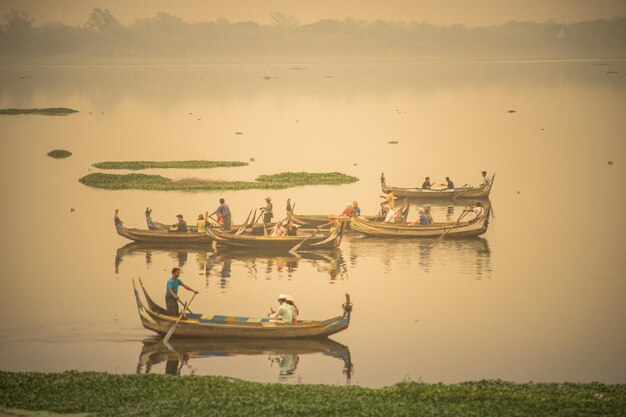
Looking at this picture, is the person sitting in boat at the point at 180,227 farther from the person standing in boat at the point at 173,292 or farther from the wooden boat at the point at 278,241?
the person standing in boat at the point at 173,292

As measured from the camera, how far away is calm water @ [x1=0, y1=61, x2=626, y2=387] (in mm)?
35375

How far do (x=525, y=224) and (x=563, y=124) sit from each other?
60.9m

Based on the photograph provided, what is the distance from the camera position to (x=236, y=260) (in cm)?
5088

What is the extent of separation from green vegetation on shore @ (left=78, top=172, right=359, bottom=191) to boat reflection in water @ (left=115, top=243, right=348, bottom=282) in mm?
18652

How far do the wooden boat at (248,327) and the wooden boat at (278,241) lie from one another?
15.3 meters

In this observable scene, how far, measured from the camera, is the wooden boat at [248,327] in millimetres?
34750

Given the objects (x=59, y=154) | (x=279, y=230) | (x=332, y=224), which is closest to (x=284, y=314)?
(x=279, y=230)

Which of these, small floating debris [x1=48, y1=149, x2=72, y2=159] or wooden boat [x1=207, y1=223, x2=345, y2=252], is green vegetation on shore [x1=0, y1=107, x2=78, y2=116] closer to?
small floating debris [x1=48, y1=149, x2=72, y2=159]

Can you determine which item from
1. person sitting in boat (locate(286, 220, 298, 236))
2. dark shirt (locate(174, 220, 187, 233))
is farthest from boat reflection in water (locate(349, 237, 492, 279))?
dark shirt (locate(174, 220, 187, 233))

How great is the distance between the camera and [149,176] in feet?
253

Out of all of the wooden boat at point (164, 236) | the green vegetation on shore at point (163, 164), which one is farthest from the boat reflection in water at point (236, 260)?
the green vegetation on shore at point (163, 164)

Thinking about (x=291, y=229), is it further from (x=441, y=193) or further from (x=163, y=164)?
(x=163, y=164)

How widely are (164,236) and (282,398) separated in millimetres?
25262

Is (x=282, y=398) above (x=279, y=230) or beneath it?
beneath
